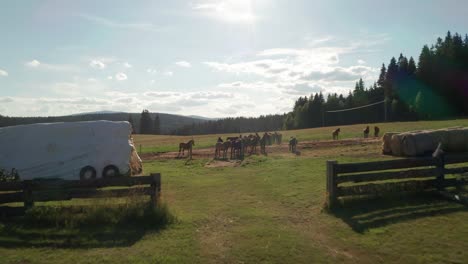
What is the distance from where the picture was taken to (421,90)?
7794cm

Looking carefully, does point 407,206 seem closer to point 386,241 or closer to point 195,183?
point 386,241

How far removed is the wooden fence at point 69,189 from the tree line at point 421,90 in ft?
241

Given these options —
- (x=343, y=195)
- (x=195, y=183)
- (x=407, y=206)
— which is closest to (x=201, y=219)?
(x=343, y=195)

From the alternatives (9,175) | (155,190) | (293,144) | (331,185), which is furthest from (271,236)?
(293,144)

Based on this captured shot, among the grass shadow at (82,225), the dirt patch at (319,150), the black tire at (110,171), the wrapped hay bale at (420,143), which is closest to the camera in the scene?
the grass shadow at (82,225)

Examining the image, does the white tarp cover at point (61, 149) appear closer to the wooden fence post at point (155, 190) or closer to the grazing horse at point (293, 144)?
the wooden fence post at point (155, 190)

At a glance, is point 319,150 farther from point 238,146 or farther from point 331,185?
point 331,185

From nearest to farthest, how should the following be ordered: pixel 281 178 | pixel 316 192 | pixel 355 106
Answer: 1. pixel 316 192
2. pixel 281 178
3. pixel 355 106

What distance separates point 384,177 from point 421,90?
76933mm

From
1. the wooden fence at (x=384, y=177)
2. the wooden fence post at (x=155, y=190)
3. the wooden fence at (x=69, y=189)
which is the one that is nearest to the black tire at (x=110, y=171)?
the wooden fence at (x=69, y=189)

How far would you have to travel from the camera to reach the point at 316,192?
11898 millimetres

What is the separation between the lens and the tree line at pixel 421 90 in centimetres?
7450

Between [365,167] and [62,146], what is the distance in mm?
15900

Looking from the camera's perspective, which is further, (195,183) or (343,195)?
(195,183)
